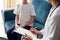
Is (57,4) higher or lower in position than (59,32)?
higher

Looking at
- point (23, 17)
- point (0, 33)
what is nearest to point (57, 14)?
point (23, 17)

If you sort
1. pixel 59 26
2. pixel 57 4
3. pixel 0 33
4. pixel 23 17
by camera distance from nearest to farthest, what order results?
pixel 59 26 < pixel 57 4 < pixel 23 17 < pixel 0 33

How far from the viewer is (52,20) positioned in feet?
4.05

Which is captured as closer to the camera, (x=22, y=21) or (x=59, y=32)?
(x=59, y=32)

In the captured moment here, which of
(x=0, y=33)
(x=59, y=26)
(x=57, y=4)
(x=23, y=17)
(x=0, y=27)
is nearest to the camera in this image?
(x=59, y=26)

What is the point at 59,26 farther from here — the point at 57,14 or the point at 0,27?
the point at 0,27

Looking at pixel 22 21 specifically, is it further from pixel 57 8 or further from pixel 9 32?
pixel 57 8

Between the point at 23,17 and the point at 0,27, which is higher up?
the point at 23,17

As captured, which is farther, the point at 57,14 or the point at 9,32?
the point at 9,32

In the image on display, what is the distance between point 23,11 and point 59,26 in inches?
52.3

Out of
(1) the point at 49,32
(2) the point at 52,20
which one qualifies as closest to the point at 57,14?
(2) the point at 52,20


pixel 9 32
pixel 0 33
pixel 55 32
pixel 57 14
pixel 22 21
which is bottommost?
pixel 0 33

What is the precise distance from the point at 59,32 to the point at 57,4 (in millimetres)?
262

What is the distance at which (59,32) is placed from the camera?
47.8 inches
